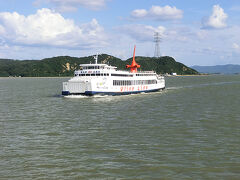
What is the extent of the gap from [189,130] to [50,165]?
1243 cm

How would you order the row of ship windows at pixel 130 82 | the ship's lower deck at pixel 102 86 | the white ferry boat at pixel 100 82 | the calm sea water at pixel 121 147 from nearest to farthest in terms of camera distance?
the calm sea water at pixel 121 147, the ship's lower deck at pixel 102 86, the white ferry boat at pixel 100 82, the row of ship windows at pixel 130 82

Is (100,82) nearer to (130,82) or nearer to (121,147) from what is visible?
(130,82)

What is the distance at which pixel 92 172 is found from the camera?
13.6 metres

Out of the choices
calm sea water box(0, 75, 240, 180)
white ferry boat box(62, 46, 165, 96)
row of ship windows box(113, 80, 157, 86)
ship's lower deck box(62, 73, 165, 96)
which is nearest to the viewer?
calm sea water box(0, 75, 240, 180)

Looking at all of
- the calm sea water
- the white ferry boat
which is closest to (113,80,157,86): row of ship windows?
the white ferry boat

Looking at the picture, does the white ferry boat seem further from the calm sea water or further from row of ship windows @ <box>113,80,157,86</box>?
the calm sea water

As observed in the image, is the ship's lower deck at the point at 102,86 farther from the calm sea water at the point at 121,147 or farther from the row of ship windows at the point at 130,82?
the calm sea water at the point at 121,147

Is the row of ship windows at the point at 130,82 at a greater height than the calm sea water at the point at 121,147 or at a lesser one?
greater

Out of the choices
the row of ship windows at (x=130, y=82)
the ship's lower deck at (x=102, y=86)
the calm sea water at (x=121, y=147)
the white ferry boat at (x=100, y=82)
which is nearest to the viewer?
the calm sea water at (x=121, y=147)

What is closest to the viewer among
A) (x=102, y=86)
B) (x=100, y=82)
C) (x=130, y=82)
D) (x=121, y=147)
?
(x=121, y=147)

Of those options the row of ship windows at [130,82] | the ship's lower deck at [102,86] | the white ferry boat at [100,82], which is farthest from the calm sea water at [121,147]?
the row of ship windows at [130,82]

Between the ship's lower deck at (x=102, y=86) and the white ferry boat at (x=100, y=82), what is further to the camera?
the white ferry boat at (x=100, y=82)

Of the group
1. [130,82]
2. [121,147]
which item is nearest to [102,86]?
[130,82]

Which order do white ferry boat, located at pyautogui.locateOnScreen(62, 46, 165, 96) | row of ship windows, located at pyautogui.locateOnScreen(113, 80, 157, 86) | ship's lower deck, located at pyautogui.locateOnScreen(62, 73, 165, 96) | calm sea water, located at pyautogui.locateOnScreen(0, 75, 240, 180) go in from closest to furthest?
calm sea water, located at pyautogui.locateOnScreen(0, 75, 240, 180)
ship's lower deck, located at pyautogui.locateOnScreen(62, 73, 165, 96)
white ferry boat, located at pyautogui.locateOnScreen(62, 46, 165, 96)
row of ship windows, located at pyautogui.locateOnScreen(113, 80, 157, 86)
